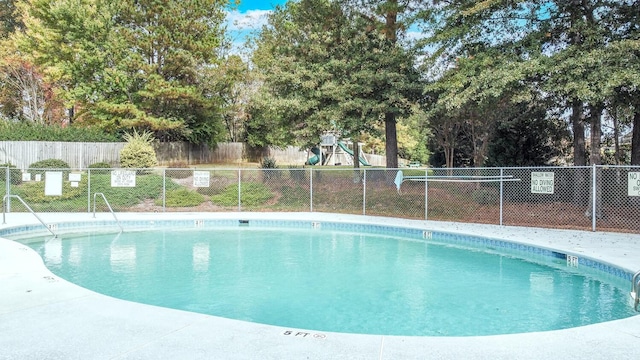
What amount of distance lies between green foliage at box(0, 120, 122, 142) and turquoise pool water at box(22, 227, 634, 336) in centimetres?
1308

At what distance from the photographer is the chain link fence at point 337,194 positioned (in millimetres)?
12897

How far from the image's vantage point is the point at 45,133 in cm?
2111

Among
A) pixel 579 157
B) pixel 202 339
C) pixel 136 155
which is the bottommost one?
pixel 202 339

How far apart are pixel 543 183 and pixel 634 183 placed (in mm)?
1887

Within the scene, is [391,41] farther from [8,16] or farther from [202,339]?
[8,16]

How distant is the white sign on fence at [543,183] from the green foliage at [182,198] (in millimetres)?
10748

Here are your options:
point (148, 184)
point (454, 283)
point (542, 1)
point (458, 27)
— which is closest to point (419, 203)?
point (458, 27)

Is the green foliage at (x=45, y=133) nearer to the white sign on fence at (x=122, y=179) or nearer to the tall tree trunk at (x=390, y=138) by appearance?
the white sign on fence at (x=122, y=179)

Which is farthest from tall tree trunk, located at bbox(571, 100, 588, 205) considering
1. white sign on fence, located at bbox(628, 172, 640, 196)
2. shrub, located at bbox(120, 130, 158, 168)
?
shrub, located at bbox(120, 130, 158, 168)

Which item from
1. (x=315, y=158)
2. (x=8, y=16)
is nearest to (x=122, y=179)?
(x=315, y=158)

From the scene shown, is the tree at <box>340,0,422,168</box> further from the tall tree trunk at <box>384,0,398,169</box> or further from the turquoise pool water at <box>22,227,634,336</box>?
the turquoise pool water at <box>22,227,634,336</box>

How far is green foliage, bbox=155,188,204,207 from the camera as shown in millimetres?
15320

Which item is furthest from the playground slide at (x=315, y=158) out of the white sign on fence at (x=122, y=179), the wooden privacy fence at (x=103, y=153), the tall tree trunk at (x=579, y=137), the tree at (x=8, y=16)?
the tree at (x=8, y=16)

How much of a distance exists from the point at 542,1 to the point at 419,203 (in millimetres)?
6841
